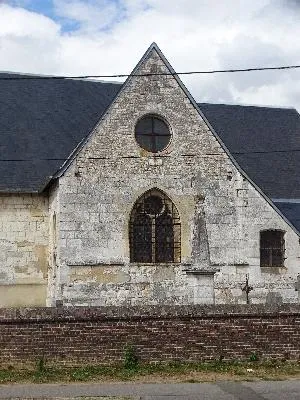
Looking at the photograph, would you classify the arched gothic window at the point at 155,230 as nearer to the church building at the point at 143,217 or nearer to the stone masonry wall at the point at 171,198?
the church building at the point at 143,217

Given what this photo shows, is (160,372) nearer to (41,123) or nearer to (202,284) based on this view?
(202,284)

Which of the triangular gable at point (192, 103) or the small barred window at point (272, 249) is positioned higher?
the triangular gable at point (192, 103)

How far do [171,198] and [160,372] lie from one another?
25.0ft

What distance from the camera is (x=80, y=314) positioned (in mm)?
12695

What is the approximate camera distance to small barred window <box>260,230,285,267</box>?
1983 centimetres

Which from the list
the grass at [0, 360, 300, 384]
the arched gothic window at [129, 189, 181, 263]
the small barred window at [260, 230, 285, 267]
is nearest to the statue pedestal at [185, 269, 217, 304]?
the grass at [0, 360, 300, 384]

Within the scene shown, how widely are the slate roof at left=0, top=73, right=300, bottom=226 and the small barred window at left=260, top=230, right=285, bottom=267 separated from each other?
2588mm

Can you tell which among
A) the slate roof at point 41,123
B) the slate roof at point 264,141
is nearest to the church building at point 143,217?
the slate roof at point 41,123

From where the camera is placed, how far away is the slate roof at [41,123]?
831 inches

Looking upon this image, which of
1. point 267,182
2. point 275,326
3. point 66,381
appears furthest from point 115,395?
point 267,182

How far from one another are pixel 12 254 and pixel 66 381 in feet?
30.5

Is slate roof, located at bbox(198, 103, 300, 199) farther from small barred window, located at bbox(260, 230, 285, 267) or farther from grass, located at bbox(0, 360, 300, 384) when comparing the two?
grass, located at bbox(0, 360, 300, 384)

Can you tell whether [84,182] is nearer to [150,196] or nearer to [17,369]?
[150,196]

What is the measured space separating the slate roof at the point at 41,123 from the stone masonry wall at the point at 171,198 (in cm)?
181
